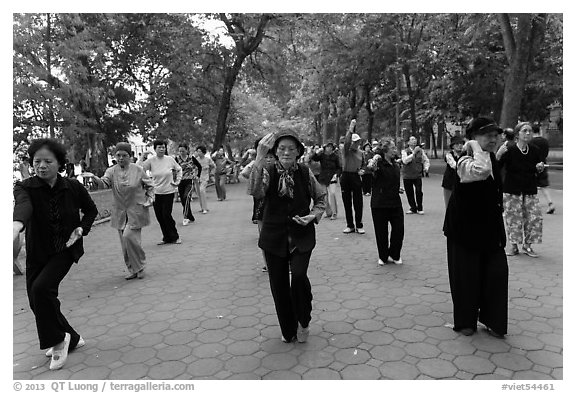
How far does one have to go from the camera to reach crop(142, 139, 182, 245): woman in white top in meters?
7.89

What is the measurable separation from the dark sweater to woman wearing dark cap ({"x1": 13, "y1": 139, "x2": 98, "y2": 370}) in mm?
5449

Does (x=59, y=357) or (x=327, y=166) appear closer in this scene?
(x=59, y=357)

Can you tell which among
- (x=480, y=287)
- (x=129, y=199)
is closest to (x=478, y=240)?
(x=480, y=287)

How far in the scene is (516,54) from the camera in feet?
43.9

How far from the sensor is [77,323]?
4457mm

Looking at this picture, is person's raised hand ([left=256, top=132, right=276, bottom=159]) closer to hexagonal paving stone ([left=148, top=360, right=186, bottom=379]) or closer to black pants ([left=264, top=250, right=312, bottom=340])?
black pants ([left=264, top=250, right=312, bottom=340])

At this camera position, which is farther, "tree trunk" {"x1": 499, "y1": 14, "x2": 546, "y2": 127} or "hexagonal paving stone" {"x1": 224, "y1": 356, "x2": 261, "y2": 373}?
"tree trunk" {"x1": 499, "y1": 14, "x2": 546, "y2": 127}

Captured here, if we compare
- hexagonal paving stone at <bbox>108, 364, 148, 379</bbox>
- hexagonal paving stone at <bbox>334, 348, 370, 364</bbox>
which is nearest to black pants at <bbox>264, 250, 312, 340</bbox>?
hexagonal paving stone at <bbox>334, 348, 370, 364</bbox>

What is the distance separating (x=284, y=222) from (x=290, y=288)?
22.7 inches

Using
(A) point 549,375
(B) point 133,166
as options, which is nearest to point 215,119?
(B) point 133,166

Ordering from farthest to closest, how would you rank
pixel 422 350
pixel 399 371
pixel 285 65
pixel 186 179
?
pixel 285 65 < pixel 186 179 < pixel 422 350 < pixel 399 371

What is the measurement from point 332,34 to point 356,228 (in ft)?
58.2

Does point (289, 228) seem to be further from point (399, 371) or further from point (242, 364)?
point (399, 371)
